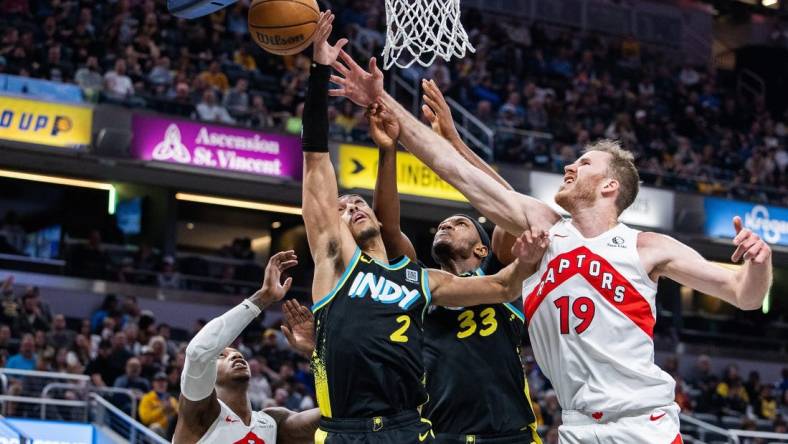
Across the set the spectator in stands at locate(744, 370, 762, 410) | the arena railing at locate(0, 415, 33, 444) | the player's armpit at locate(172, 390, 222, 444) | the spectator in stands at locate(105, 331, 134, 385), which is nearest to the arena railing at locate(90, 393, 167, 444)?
the spectator in stands at locate(105, 331, 134, 385)

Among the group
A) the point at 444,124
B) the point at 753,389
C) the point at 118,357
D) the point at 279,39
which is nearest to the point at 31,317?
the point at 118,357

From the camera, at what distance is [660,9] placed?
104 feet

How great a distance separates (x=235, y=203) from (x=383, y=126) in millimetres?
17688

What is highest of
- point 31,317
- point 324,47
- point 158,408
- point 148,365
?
point 324,47

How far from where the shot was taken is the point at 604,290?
4824 mm

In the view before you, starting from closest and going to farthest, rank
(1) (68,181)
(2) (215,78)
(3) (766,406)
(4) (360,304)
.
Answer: (4) (360,304), (3) (766,406), (2) (215,78), (1) (68,181)

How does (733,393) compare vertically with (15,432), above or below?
below

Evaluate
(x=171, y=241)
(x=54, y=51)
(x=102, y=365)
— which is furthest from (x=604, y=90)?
(x=102, y=365)

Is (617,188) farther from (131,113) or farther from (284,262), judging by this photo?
(131,113)

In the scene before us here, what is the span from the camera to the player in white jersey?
5883 millimetres

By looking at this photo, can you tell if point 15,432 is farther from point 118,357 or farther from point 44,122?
point 44,122

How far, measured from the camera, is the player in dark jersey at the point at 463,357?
225 inches

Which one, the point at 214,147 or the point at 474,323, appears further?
the point at 214,147

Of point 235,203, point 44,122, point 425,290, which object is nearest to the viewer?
point 425,290
